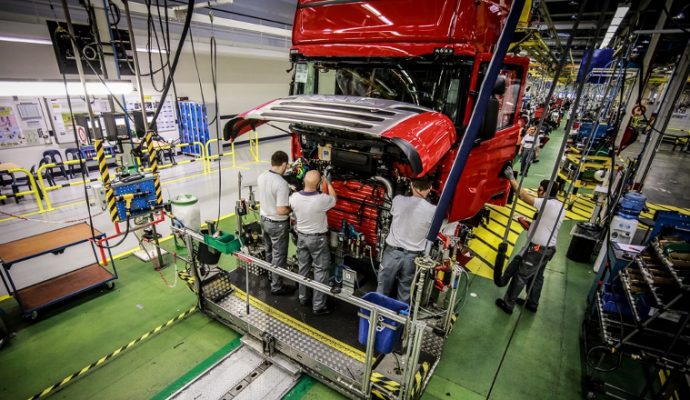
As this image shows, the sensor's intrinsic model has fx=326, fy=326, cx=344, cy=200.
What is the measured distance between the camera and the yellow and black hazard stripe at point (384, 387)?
3.16 m

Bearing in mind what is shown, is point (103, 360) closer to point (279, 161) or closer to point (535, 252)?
point (279, 161)

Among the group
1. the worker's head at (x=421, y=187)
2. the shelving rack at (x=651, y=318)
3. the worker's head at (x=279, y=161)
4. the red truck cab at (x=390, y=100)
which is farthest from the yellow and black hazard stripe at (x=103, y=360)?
the shelving rack at (x=651, y=318)

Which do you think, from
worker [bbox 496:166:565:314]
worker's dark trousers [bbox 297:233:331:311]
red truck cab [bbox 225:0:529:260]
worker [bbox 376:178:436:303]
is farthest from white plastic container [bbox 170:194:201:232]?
worker [bbox 496:166:565:314]

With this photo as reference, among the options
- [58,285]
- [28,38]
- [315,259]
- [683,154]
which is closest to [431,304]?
[315,259]

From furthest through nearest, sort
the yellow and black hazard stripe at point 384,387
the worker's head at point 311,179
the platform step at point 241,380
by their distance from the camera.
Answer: the worker's head at point 311,179, the platform step at point 241,380, the yellow and black hazard stripe at point 384,387

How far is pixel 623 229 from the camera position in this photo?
543 centimetres

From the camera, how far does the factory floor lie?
3580 mm

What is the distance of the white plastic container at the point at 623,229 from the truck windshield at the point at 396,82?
383 cm

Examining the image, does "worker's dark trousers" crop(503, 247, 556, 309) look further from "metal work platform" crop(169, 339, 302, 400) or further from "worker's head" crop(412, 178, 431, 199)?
"metal work platform" crop(169, 339, 302, 400)

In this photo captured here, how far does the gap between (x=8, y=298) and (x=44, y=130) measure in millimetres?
7854

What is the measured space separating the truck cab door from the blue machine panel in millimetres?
4610

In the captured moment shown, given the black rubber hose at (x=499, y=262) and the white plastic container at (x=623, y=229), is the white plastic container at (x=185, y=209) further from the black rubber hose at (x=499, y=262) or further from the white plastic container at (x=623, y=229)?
the white plastic container at (x=623, y=229)

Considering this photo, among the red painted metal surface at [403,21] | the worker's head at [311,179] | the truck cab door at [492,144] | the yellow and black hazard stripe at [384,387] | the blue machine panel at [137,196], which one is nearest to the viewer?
the yellow and black hazard stripe at [384,387]

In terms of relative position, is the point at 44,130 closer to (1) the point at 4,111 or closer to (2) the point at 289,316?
(1) the point at 4,111
